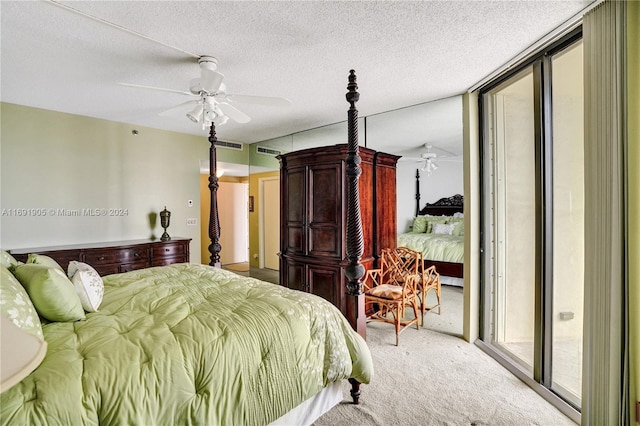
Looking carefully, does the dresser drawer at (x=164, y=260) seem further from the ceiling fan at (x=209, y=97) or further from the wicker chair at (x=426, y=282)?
the wicker chair at (x=426, y=282)

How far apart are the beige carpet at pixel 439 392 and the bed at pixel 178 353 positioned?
20 cm

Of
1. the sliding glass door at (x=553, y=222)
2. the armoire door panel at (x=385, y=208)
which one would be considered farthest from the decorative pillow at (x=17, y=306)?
the armoire door panel at (x=385, y=208)

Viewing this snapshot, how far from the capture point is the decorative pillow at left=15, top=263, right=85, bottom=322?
143 cm

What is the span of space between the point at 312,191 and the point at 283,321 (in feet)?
7.78

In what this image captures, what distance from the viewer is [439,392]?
2.24 metres

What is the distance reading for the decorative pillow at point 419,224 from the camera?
3694 millimetres

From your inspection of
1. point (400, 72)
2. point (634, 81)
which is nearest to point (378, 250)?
point (400, 72)

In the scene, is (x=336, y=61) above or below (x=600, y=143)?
above

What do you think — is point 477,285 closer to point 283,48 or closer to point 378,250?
point 378,250

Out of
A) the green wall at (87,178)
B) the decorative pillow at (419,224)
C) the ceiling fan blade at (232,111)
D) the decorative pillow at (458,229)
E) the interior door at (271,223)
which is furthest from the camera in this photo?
the interior door at (271,223)

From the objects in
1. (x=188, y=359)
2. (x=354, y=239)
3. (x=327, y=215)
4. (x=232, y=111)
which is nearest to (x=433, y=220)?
(x=327, y=215)

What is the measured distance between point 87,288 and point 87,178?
10.3 ft

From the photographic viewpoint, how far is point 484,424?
1.92m

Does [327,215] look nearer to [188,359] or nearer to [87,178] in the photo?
[188,359]
